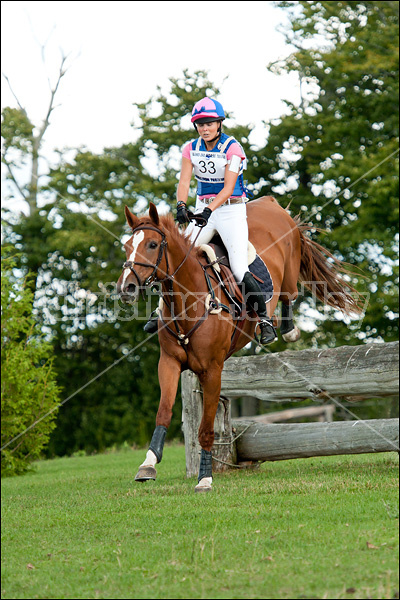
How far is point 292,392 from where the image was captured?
24.5 feet

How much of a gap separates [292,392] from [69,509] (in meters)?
2.74

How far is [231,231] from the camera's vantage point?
667 cm

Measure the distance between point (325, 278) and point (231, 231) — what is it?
2.25m

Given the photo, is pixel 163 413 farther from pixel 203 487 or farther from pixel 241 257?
pixel 241 257

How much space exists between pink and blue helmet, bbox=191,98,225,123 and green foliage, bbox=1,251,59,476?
19.5 ft

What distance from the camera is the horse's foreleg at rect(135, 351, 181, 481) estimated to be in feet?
17.9

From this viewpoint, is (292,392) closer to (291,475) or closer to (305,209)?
(291,475)

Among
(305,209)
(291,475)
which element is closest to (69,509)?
(291,475)

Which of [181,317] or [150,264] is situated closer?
[150,264]

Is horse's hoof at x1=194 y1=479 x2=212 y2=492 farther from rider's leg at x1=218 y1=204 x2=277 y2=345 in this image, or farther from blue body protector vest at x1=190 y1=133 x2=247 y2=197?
blue body protector vest at x1=190 y1=133 x2=247 y2=197

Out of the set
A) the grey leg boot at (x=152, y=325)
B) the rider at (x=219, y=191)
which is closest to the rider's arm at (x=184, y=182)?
the rider at (x=219, y=191)

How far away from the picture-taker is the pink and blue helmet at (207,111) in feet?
20.7

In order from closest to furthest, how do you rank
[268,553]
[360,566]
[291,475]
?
[360,566] → [268,553] → [291,475]

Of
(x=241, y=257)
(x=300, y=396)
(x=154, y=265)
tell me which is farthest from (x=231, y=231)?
(x=300, y=396)
